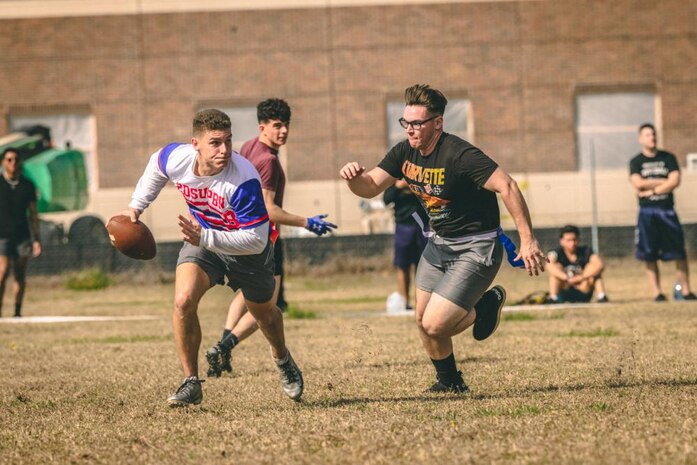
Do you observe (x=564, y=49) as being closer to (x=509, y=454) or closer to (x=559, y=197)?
(x=559, y=197)

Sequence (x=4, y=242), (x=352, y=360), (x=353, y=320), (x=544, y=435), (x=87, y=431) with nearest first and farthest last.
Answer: (x=544, y=435) < (x=87, y=431) < (x=352, y=360) < (x=353, y=320) < (x=4, y=242)

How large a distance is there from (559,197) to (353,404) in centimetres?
2359

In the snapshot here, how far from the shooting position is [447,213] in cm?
779

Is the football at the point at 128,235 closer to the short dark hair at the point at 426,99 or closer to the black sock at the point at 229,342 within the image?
the short dark hair at the point at 426,99

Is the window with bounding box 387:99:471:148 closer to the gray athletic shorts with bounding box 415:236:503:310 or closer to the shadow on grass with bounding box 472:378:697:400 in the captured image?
the shadow on grass with bounding box 472:378:697:400

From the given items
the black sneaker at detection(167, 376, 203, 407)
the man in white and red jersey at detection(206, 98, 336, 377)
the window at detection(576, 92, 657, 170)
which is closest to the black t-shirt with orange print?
the man in white and red jersey at detection(206, 98, 336, 377)

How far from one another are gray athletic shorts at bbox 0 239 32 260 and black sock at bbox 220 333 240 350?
7616 mm

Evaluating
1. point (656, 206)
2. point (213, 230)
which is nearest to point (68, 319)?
point (656, 206)

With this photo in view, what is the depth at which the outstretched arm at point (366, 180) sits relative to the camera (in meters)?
7.66

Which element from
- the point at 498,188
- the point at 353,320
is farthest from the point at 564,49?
the point at 498,188

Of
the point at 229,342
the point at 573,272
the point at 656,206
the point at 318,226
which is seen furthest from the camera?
the point at 573,272

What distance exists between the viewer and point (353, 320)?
14.7 meters

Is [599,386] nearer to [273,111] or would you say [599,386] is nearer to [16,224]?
[273,111]

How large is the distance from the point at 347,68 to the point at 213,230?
24.3 m
